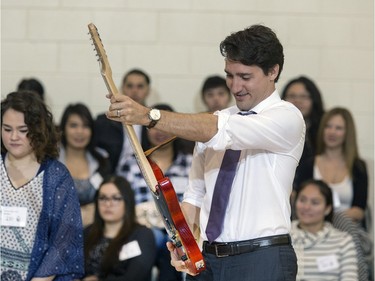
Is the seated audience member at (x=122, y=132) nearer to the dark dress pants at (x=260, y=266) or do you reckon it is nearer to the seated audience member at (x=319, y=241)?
the seated audience member at (x=319, y=241)

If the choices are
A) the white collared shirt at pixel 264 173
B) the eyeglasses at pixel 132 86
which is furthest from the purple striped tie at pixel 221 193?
the eyeglasses at pixel 132 86

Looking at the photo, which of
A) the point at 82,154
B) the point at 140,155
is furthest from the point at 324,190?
the point at 140,155

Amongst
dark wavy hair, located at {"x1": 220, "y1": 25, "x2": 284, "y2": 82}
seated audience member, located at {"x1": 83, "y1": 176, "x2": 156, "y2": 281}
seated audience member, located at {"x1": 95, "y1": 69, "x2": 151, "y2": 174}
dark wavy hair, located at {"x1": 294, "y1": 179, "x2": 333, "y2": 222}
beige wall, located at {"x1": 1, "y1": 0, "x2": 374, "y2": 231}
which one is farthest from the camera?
beige wall, located at {"x1": 1, "y1": 0, "x2": 374, "y2": 231}

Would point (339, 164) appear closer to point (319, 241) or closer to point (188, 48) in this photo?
point (319, 241)

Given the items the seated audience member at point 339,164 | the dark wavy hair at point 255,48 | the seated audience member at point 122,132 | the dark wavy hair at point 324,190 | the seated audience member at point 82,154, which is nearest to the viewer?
the dark wavy hair at point 255,48

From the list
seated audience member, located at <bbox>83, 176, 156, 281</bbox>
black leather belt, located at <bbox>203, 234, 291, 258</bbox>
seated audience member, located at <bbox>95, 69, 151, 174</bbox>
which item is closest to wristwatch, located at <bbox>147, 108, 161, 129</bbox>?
black leather belt, located at <bbox>203, 234, 291, 258</bbox>

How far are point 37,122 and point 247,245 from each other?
1227 millimetres

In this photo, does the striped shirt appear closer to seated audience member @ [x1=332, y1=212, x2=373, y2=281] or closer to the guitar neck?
seated audience member @ [x1=332, y1=212, x2=373, y2=281]

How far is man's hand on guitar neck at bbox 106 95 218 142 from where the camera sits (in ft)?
8.71

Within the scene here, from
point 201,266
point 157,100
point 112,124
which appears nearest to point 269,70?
point 201,266

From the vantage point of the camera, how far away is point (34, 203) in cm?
365

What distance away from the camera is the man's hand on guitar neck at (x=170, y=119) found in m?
2.65

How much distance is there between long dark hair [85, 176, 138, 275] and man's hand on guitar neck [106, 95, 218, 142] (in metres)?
2.27

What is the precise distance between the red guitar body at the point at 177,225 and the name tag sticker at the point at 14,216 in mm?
931
